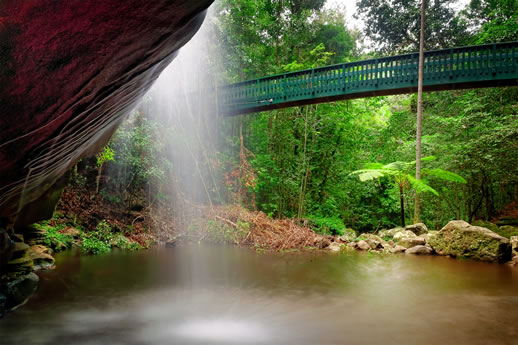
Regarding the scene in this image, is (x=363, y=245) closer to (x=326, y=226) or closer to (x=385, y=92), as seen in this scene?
(x=326, y=226)

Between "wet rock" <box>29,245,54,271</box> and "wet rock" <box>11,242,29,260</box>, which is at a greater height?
"wet rock" <box>11,242,29,260</box>

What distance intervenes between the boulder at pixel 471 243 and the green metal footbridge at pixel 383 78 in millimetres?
4008

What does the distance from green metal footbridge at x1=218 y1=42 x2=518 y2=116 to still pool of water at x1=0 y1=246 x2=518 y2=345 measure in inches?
198

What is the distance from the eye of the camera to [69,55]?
5.75ft

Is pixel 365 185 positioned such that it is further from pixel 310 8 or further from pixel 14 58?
pixel 14 58

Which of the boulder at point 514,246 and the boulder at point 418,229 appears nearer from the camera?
the boulder at point 514,246

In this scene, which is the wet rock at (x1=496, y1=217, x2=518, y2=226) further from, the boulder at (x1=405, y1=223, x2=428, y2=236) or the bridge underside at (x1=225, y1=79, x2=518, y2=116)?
the bridge underside at (x1=225, y1=79, x2=518, y2=116)

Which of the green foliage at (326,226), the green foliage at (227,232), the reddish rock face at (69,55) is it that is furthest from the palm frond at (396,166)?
the reddish rock face at (69,55)

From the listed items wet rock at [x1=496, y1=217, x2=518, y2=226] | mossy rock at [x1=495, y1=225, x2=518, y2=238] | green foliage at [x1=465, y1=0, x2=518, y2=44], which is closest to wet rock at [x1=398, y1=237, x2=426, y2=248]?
mossy rock at [x1=495, y1=225, x2=518, y2=238]

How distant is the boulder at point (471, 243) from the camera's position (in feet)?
28.1

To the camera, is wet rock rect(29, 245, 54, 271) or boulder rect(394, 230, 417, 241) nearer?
wet rock rect(29, 245, 54, 271)

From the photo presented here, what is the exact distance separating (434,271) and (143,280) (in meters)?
6.26

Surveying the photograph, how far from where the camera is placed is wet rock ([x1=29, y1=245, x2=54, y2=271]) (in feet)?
21.8

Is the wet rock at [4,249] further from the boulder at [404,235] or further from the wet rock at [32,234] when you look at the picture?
the boulder at [404,235]
